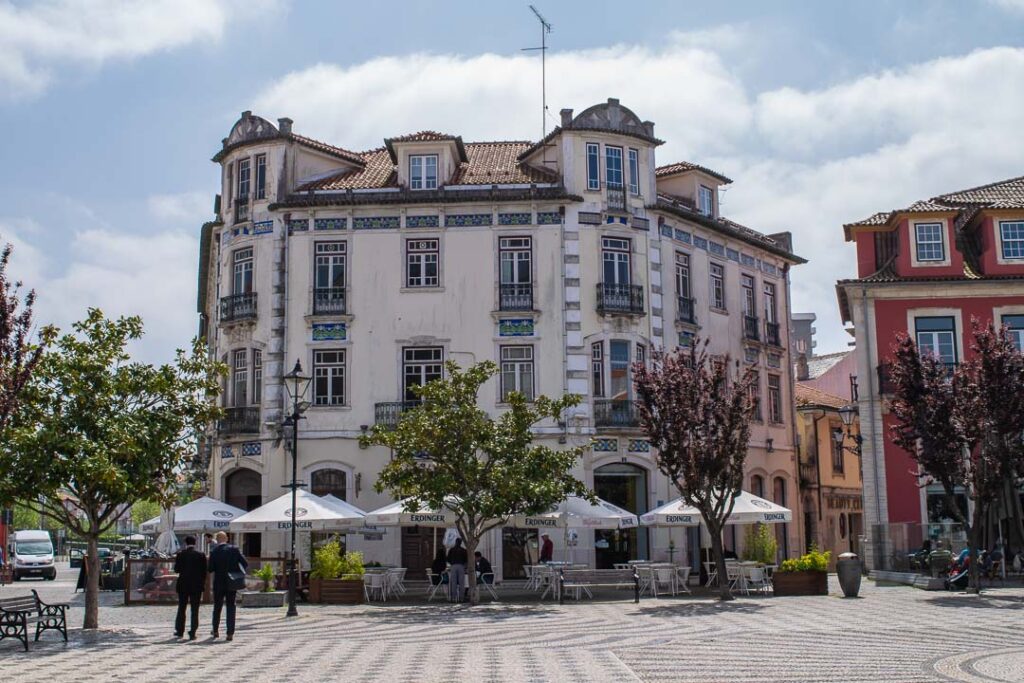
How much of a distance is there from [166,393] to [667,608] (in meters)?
10.3

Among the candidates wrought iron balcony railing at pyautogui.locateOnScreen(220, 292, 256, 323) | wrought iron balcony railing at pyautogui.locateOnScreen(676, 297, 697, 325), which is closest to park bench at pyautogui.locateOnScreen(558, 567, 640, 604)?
wrought iron balcony railing at pyautogui.locateOnScreen(676, 297, 697, 325)

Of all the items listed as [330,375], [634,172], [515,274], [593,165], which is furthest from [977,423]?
[330,375]

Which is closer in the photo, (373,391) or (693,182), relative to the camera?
(373,391)

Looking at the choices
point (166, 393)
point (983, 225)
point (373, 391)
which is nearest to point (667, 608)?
point (166, 393)

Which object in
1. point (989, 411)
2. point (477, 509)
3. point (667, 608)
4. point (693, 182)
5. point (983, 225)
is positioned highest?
point (693, 182)

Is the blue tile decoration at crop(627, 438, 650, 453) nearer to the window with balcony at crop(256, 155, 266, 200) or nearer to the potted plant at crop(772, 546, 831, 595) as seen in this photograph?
the potted plant at crop(772, 546, 831, 595)

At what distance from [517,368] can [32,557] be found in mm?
26569

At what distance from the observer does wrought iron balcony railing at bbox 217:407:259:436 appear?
3331cm

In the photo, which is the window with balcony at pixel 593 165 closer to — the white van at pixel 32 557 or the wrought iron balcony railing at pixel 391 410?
the wrought iron balcony railing at pixel 391 410

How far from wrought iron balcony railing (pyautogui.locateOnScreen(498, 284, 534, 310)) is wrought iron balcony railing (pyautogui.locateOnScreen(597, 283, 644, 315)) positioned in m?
1.92

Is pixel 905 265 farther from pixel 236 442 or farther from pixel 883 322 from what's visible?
pixel 236 442

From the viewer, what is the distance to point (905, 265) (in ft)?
109

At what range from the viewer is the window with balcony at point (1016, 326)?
107ft

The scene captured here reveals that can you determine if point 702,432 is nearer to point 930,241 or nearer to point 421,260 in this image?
point 421,260
